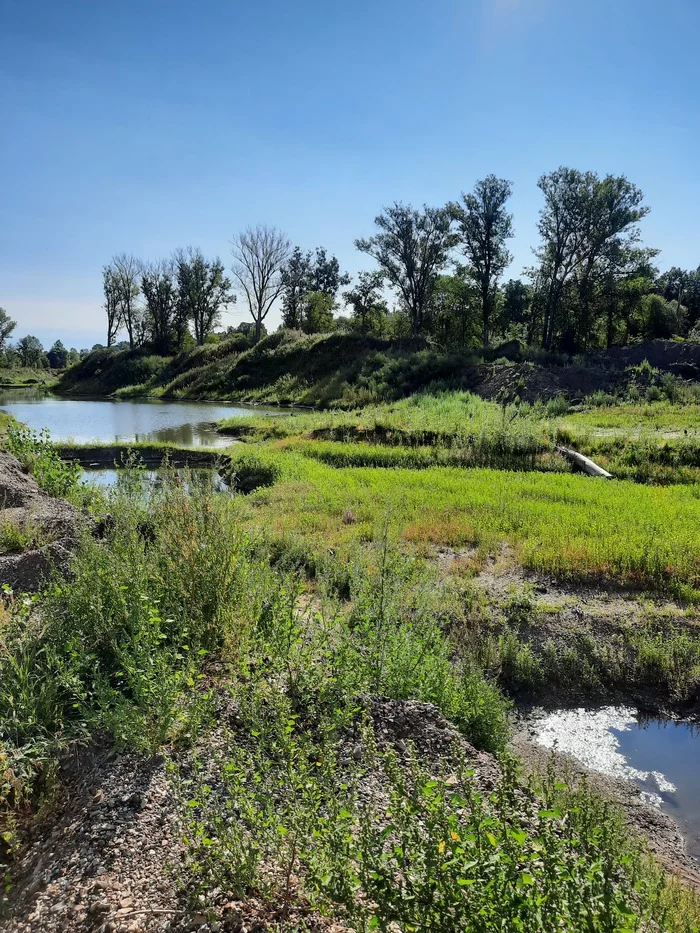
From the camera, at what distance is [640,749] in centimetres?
578

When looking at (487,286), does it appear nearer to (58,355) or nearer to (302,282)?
(302,282)

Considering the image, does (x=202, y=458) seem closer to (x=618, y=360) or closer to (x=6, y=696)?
(x=6, y=696)

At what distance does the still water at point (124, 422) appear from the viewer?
27156 millimetres

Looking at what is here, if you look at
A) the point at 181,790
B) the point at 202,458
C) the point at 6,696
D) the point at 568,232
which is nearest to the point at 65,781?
the point at 6,696

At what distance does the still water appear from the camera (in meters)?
27.2

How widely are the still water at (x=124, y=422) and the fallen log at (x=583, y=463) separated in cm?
1452

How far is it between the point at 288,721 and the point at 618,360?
35.8m

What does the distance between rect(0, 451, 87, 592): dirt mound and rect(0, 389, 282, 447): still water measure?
14.5 m

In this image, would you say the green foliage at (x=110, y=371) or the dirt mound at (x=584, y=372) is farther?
the green foliage at (x=110, y=371)

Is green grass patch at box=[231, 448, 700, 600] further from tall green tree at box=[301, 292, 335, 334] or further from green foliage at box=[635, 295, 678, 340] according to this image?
tall green tree at box=[301, 292, 335, 334]

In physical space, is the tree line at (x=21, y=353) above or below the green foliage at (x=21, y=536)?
above

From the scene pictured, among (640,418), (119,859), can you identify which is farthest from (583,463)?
(119,859)

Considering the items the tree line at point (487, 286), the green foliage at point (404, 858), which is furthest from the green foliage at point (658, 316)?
the green foliage at point (404, 858)

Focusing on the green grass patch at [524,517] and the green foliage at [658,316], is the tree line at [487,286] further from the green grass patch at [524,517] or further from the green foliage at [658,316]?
the green grass patch at [524,517]
